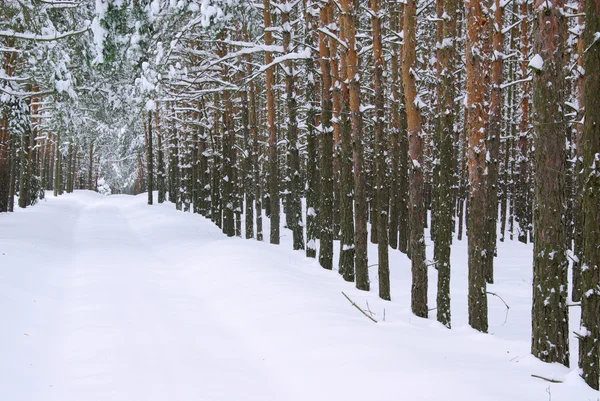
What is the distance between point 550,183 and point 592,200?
58cm

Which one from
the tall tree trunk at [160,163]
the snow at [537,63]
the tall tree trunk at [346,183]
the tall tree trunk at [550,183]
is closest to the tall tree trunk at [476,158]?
the tall tree trunk at [550,183]

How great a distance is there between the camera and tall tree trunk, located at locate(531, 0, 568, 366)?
20.0ft

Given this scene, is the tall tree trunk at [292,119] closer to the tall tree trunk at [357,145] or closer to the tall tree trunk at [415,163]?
the tall tree trunk at [357,145]

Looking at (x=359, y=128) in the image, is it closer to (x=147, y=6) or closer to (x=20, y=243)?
(x=147, y=6)

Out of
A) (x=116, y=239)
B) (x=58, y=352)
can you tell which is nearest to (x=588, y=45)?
(x=58, y=352)

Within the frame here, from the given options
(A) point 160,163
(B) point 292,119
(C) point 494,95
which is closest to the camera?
(C) point 494,95

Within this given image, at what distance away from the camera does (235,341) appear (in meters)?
7.24

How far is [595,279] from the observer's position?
18.4 feet

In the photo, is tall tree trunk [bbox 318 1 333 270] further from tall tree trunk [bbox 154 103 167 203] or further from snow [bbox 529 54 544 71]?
tall tree trunk [bbox 154 103 167 203]

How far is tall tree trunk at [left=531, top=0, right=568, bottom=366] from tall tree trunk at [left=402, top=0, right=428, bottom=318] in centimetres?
355

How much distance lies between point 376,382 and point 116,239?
1493cm

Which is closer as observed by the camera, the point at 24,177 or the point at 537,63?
the point at 537,63

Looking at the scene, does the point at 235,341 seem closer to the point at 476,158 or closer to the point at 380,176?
the point at 476,158

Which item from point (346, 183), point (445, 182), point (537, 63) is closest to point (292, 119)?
point (346, 183)
